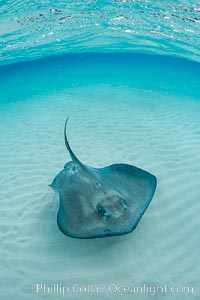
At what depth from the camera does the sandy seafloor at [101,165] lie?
152 inches

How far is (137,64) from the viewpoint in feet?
71.2

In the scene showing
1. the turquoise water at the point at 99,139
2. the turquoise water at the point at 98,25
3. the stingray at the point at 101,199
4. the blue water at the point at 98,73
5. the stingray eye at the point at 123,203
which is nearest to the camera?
the stingray at the point at 101,199

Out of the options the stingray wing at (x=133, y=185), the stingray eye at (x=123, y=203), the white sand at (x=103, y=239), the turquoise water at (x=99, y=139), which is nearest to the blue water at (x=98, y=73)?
the turquoise water at (x=99, y=139)

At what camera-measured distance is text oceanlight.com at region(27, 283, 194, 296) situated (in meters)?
3.65

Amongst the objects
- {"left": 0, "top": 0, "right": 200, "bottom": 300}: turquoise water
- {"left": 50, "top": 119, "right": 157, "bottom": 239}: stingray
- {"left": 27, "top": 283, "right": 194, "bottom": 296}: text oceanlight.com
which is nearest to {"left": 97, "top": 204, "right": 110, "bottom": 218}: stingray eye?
{"left": 50, "top": 119, "right": 157, "bottom": 239}: stingray

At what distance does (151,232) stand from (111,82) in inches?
562

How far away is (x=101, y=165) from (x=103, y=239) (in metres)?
2.54

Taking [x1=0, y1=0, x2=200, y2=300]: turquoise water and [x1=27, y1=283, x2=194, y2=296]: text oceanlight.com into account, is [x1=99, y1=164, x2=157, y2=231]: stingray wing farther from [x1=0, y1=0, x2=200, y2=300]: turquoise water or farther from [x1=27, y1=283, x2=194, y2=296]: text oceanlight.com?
[x1=27, y1=283, x2=194, y2=296]: text oceanlight.com

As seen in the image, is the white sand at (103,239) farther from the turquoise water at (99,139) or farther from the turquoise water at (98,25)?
the turquoise water at (98,25)

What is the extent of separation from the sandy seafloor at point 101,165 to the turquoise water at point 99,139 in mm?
19

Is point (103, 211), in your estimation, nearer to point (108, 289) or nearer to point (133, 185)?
point (133, 185)

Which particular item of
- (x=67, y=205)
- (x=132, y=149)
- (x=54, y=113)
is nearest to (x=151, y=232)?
(x=67, y=205)

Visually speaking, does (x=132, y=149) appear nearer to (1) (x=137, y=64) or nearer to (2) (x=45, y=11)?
(2) (x=45, y=11)

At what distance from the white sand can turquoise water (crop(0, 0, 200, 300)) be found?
21mm
